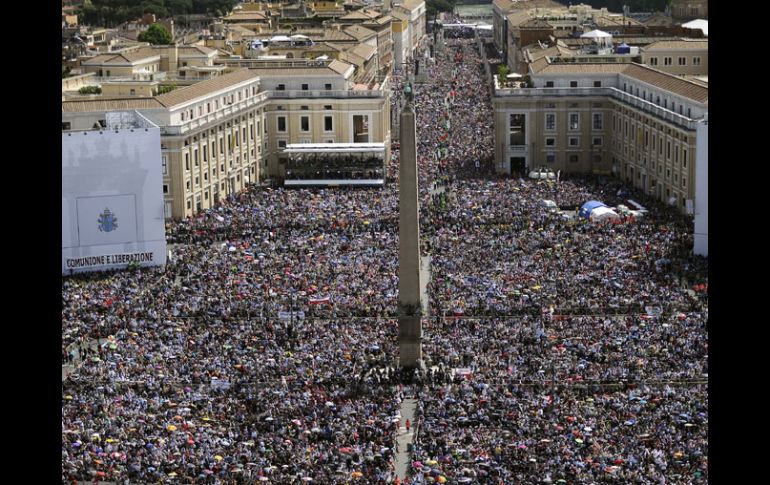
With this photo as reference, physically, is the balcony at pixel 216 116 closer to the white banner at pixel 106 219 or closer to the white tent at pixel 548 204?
the white banner at pixel 106 219

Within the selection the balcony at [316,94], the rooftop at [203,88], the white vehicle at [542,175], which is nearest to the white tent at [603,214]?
the white vehicle at [542,175]

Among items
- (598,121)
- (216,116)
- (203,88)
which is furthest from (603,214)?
(203,88)

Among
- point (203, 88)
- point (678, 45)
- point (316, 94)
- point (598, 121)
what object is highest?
point (678, 45)

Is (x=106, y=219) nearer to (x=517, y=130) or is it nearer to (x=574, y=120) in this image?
(x=517, y=130)

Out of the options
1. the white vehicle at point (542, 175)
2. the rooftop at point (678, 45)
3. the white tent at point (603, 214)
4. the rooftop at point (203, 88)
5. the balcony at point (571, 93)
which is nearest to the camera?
the white tent at point (603, 214)

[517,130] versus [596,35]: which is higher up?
[596,35]
